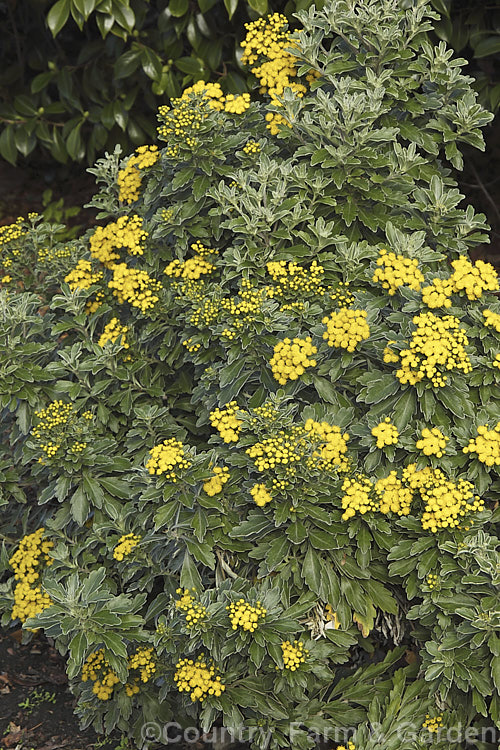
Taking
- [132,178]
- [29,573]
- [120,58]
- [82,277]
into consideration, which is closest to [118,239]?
[82,277]

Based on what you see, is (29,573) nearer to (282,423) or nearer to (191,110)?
(282,423)

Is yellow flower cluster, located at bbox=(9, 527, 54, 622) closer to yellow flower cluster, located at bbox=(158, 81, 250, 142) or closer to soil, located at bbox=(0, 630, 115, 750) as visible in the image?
soil, located at bbox=(0, 630, 115, 750)

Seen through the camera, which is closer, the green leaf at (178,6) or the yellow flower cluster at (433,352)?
the yellow flower cluster at (433,352)

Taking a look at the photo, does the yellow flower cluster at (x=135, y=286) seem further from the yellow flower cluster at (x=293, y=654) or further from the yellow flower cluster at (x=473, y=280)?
the yellow flower cluster at (x=293, y=654)

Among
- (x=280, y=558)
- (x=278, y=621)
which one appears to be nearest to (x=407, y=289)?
(x=280, y=558)

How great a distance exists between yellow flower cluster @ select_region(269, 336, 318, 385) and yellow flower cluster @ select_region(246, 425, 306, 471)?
0.80ft

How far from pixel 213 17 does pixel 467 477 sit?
4221mm

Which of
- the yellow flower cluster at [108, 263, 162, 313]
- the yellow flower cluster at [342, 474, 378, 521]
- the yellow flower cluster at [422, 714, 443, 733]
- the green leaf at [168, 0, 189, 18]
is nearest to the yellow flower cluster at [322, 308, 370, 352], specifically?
the yellow flower cluster at [342, 474, 378, 521]

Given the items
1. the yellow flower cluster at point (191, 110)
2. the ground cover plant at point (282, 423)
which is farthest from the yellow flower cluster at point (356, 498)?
the yellow flower cluster at point (191, 110)

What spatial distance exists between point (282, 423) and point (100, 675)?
1355 millimetres

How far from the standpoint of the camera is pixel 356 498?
286cm

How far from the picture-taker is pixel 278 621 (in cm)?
285

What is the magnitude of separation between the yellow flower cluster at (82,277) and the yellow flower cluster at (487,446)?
1.90 meters

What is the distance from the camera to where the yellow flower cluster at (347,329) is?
2984 mm
